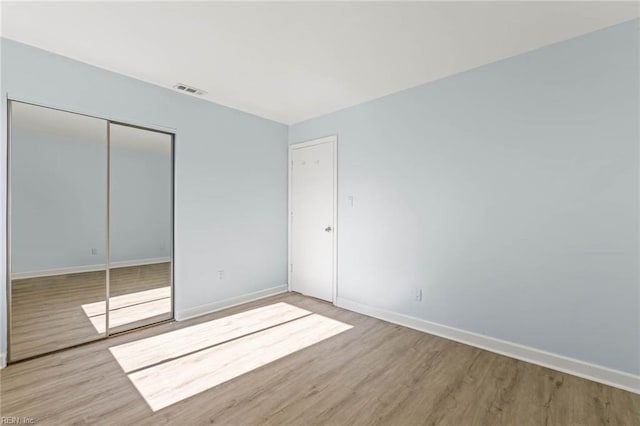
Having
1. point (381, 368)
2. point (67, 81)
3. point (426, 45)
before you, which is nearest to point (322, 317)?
point (381, 368)

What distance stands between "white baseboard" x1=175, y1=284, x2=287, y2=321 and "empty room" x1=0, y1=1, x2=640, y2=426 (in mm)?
41

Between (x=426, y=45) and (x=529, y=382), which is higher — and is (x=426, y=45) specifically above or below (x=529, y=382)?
above

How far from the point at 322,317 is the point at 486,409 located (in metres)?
1.88

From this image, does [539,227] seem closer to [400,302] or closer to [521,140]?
[521,140]

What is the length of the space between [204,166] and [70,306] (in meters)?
2.19

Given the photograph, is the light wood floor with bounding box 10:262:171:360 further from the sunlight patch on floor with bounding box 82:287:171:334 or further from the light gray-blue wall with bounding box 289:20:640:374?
the light gray-blue wall with bounding box 289:20:640:374

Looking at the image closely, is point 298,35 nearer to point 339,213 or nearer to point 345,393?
point 339,213

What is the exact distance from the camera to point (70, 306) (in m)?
3.16

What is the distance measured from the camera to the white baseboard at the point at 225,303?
325cm

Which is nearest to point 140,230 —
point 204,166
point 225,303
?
point 204,166

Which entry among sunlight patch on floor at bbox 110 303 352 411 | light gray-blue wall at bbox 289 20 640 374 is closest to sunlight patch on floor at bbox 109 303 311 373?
sunlight patch on floor at bbox 110 303 352 411

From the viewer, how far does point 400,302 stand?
3.15m

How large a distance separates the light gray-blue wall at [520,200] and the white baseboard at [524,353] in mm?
54

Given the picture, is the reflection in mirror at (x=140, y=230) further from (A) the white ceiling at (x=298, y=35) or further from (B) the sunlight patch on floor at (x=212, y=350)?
(A) the white ceiling at (x=298, y=35)
